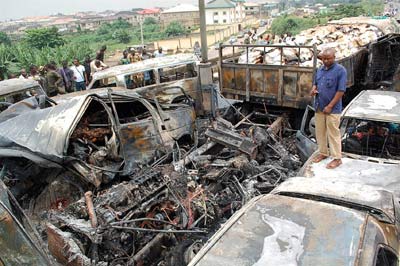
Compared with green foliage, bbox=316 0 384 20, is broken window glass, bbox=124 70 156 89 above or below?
above

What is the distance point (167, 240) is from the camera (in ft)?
16.4

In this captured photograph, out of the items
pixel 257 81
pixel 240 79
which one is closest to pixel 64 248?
pixel 257 81

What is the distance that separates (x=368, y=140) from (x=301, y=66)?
3125mm

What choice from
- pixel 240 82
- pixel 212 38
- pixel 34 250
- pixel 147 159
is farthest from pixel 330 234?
pixel 212 38

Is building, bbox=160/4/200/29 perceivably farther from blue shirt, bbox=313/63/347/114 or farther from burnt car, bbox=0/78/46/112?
blue shirt, bbox=313/63/347/114

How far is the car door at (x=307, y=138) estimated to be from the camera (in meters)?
6.90

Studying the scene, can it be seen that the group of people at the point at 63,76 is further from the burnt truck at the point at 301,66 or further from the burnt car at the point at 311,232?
the burnt car at the point at 311,232

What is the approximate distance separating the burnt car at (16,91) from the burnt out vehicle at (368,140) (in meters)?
6.61

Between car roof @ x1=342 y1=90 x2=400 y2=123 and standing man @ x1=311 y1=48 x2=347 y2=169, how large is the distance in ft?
2.15

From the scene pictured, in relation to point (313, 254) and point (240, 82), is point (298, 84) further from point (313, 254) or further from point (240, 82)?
point (313, 254)

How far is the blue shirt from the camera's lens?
5012mm

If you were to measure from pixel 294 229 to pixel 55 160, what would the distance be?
13.2ft

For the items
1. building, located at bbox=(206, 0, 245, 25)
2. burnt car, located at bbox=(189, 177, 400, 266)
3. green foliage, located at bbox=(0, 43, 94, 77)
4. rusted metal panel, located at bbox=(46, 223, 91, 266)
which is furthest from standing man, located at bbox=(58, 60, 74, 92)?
building, located at bbox=(206, 0, 245, 25)

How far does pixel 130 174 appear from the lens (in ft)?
20.7
